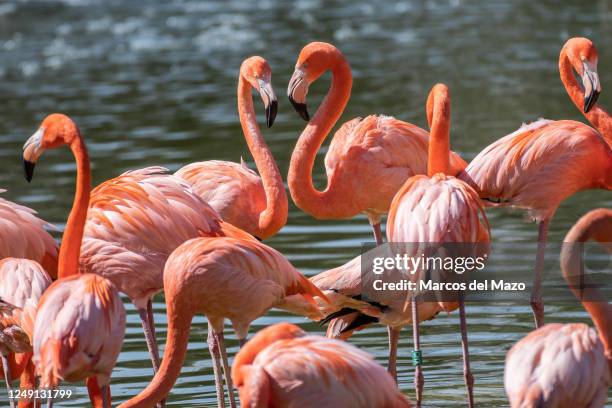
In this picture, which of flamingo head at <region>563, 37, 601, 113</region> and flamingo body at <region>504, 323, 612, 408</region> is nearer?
flamingo body at <region>504, 323, 612, 408</region>

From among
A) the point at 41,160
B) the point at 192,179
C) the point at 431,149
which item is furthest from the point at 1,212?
the point at 41,160

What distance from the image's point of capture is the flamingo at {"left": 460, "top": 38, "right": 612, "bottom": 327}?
6156 mm

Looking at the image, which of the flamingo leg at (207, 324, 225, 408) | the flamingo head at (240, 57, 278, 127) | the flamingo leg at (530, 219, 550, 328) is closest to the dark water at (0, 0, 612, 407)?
the flamingo leg at (207, 324, 225, 408)

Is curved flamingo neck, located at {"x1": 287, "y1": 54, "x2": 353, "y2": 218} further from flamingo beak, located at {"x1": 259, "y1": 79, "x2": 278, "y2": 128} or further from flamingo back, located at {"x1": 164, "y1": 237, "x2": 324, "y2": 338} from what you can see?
flamingo back, located at {"x1": 164, "y1": 237, "x2": 324, "y2": 338}

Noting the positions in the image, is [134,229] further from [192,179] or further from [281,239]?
[281,239]

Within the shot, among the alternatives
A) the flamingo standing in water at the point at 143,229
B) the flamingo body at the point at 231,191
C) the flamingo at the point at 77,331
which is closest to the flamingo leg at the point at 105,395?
the flamingo at the point at 77,331

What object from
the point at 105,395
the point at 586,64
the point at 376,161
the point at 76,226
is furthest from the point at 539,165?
the point at 105,395

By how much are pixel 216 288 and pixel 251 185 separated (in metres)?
1.54

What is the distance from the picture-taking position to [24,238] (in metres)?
6.04

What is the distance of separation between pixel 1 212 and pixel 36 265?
1.94 feet

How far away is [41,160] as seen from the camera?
1313 cm

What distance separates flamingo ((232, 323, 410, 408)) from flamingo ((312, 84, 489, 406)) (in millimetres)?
1027

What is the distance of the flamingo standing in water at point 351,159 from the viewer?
6828 millimetres

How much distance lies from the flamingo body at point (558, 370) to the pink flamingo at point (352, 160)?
8.31 ft
